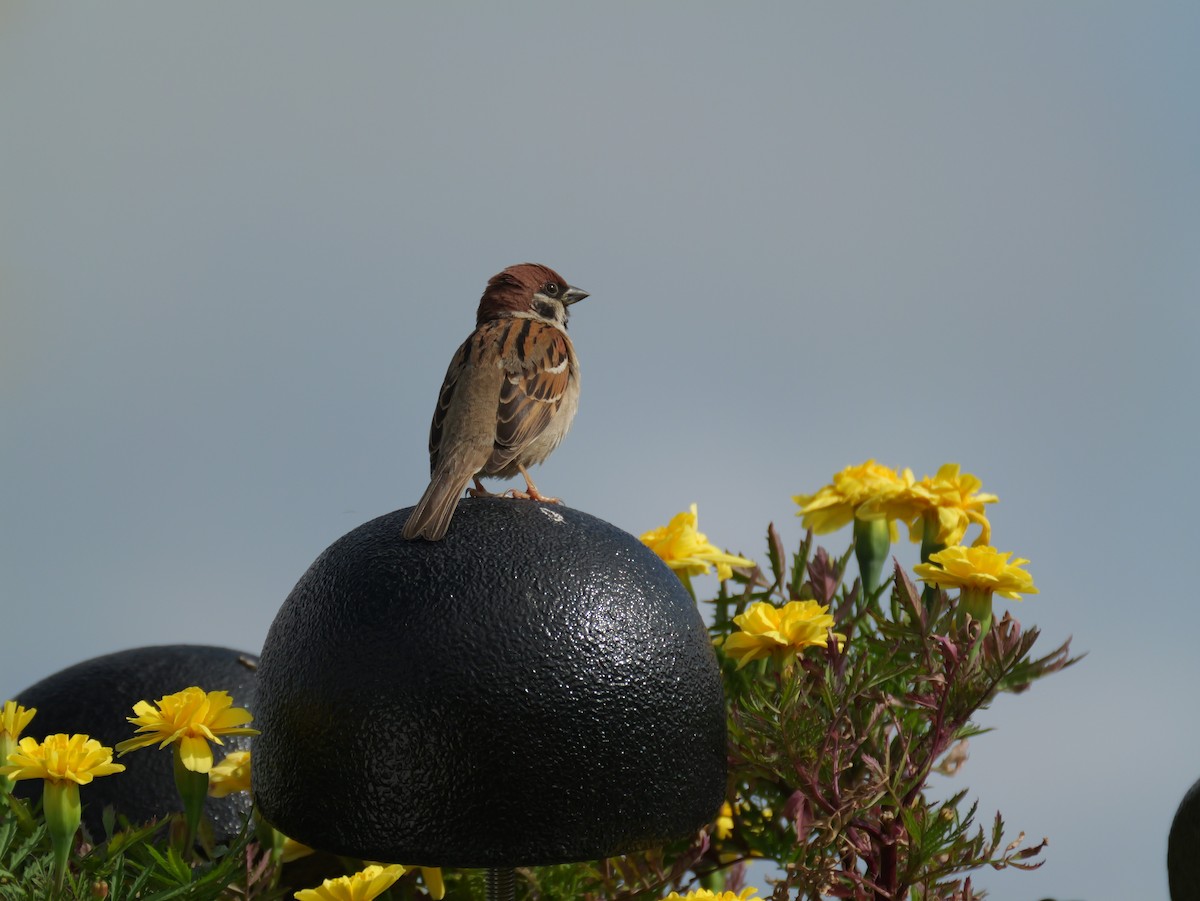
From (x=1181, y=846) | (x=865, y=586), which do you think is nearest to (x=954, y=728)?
(x=865, y=586)

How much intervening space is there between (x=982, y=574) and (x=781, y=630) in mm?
659

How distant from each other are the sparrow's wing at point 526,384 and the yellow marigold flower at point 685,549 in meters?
0.67

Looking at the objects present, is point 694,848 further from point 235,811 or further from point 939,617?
point 235,811

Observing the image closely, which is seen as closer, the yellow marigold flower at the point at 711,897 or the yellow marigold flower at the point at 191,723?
the yellow marigold flower at the point at 711,897

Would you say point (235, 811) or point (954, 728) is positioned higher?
point (954, 728)

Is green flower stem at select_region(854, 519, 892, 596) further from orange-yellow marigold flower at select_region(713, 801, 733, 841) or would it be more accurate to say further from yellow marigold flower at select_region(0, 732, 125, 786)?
yellow marigold flower at select_region(0, 732, 125, 786)

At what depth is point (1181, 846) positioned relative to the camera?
5.21m

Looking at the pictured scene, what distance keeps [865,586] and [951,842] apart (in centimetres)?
121

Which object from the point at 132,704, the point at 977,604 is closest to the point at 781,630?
the point at 977,604

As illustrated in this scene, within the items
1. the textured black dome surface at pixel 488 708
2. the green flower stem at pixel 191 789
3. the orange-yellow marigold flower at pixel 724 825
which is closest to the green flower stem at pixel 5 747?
the green flower stem at pixel 191 789

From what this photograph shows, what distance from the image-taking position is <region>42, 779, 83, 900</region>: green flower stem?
3.78 m

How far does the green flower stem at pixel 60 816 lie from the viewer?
12.4 ft

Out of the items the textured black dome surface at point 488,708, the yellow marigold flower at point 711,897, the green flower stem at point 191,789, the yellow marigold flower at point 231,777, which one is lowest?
the yellow marigold flower at point 231,777

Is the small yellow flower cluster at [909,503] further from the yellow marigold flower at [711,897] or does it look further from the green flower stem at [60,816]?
the green flower stem at [60,816]
